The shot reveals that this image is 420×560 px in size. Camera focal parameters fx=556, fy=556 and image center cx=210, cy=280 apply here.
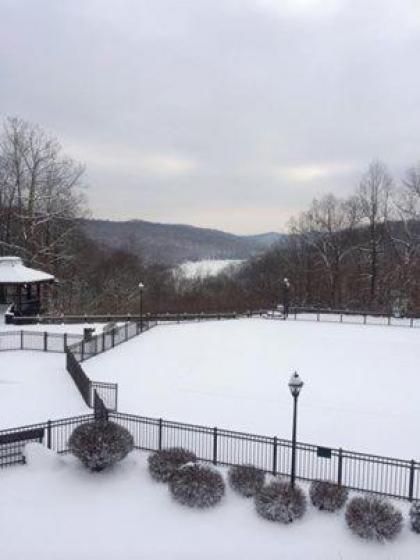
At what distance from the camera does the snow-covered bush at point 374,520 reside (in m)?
10.4

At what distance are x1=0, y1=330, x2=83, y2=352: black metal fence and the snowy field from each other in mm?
2423

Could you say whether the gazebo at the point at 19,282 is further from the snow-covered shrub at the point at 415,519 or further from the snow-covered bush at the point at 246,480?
the snow-covered shrub at the point at 415,519

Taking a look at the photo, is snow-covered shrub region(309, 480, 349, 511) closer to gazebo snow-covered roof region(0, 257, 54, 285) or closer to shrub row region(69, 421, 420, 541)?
shrub row region(69, 421, 420, 541)

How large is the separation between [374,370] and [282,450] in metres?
10.6

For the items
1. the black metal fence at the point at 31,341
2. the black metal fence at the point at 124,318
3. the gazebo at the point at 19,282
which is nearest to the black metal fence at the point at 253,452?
the black metal fence at the point at 31,341

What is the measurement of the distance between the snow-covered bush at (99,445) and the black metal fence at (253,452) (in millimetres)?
988

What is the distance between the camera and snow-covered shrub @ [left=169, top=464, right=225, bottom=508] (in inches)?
456

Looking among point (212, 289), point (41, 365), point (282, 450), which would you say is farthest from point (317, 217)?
point (282, 450)

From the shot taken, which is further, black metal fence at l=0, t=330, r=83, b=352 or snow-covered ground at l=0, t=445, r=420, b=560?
black metal fence at l=0, t=330, r=83, b=352

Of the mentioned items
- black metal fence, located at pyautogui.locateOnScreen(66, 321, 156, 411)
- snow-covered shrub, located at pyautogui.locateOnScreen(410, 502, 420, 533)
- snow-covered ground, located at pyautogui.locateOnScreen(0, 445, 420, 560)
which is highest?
black metal fence, located at pyautogui.locateOnScreen(66, 321, 156, 411)

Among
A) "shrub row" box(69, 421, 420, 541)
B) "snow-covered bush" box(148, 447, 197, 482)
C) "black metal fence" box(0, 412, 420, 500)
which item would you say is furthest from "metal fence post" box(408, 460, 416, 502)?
"snow-covered bush" box(148, 447, 197, 482)

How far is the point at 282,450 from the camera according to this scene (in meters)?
13.9

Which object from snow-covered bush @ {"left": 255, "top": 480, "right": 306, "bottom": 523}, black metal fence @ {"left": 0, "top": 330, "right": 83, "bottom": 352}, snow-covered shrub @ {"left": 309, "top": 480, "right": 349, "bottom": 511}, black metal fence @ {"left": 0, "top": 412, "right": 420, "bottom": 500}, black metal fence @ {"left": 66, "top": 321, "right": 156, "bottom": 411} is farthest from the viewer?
black metal fence @ {"left": 0, "top": 330, "right": 83, "bottom": 352}

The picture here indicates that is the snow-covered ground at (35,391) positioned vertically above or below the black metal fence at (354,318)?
below
